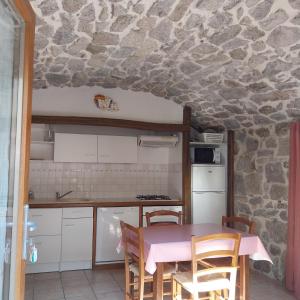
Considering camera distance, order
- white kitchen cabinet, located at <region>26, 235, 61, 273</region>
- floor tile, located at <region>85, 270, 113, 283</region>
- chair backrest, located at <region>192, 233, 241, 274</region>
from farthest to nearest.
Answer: white kitchen cabinet, located at <region>26, 235, 61, 273</region>
floor tile, located at <region>85, 270, 113, 283</region>
chair backrest, located at <region>192, 233, 241, 274</region>

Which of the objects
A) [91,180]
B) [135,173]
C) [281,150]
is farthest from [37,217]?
[281,150]

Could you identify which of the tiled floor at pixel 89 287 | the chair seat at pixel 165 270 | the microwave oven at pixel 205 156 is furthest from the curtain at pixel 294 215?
the chair seat at pixel 165 270

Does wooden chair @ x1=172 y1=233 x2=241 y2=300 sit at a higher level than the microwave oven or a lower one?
lower

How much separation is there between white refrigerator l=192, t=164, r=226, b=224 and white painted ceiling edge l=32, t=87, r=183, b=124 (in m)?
0.87

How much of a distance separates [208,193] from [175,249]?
2367mm

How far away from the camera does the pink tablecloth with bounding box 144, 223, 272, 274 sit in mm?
2623

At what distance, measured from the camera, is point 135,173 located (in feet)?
17.4

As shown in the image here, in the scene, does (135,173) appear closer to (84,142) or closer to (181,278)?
(84,142)

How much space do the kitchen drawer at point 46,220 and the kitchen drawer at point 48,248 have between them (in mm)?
75

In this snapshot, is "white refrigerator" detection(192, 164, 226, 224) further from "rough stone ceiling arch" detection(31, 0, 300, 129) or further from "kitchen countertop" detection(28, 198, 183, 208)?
"rough stone ceiling arch" detection(31, 0, 300, 129)

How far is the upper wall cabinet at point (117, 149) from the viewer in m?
4.88

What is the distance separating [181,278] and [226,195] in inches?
97.9

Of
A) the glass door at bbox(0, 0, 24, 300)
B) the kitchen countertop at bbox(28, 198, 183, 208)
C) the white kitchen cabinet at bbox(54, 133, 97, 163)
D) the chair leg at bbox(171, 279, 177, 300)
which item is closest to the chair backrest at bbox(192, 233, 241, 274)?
the chair leg at bbox(171, 279, 177, 300)

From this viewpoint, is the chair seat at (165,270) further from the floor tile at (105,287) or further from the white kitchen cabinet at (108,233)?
the white kitchen cabinet at (108,233)
